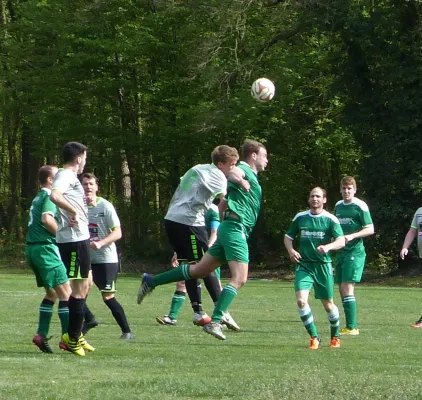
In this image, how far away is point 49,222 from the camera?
9.60m

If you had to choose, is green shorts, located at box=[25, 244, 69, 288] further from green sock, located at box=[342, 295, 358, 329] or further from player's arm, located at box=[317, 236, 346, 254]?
green sock, located at box=[342, 295, 358, 329]

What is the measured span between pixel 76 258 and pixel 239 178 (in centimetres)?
207

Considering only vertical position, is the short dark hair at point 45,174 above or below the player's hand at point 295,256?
above

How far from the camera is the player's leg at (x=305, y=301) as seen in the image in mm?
10953

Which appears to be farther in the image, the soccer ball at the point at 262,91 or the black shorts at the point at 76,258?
the soccer ball at the point at 262,91

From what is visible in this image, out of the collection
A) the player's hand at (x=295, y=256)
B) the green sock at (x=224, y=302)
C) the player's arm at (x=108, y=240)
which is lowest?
the green sock at (x=224, y=302)

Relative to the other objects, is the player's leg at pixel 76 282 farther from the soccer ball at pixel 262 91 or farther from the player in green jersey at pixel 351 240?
the soccer ball at pixel 262 91

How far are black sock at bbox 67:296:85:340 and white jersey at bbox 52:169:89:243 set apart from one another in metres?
0.59

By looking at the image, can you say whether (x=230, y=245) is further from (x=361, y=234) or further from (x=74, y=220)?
(x=361, y=234)

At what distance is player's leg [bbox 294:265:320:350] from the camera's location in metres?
11.0

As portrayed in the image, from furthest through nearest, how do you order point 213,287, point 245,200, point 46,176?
1. point 213,287
2. point 245,200
3. point 46,176

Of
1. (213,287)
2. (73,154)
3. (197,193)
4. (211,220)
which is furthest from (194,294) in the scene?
(73,154)

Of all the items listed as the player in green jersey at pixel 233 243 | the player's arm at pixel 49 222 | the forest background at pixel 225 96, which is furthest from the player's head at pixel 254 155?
the forest background at pixel 225 96

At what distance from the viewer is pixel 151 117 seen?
42531mm
